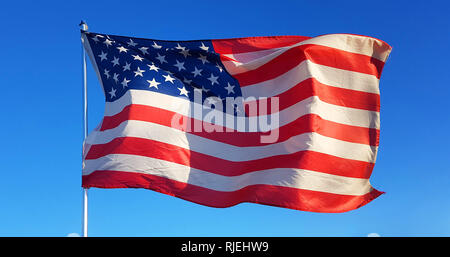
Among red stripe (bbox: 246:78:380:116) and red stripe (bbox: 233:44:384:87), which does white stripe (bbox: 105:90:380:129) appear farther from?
red stripe (bbox: 233:44:384:87)

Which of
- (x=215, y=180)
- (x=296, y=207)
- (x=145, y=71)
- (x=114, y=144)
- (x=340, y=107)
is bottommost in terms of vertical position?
(x=296, y=207)

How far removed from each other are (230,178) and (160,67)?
356 centimetres

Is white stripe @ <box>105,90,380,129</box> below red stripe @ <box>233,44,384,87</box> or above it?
below

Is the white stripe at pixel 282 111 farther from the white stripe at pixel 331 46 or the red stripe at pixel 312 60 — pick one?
the white stripe at pixel 331 46

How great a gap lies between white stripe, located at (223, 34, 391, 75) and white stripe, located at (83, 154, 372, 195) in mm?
3088

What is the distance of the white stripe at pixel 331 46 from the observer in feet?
45.2

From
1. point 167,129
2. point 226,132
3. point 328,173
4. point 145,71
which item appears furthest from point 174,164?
point 328,173

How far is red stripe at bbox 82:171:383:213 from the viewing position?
12062 mm

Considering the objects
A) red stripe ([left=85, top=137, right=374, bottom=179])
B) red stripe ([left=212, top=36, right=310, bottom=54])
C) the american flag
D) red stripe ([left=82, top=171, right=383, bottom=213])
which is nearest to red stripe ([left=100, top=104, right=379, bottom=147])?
the american flag

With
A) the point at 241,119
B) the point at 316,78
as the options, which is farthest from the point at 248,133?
the point at 316,78

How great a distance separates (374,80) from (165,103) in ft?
18.6

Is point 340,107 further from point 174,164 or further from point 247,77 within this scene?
point 174,164

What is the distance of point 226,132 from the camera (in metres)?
13.4

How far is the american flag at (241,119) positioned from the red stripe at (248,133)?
3cm
